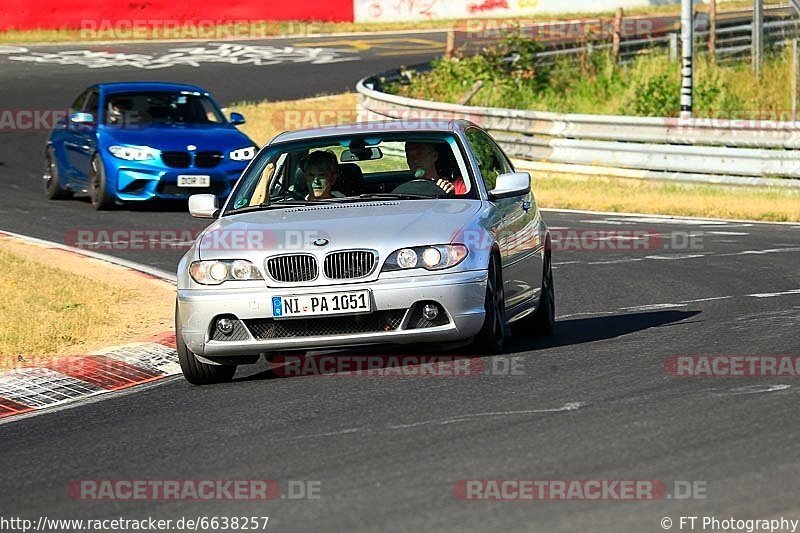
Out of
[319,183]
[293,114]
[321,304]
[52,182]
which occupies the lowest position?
[293,114]

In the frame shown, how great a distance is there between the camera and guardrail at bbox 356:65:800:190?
21266 millimetres

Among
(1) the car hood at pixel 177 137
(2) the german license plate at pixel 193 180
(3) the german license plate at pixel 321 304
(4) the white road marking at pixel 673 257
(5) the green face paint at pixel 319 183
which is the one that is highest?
(5) the green face paint at pixel 319 183

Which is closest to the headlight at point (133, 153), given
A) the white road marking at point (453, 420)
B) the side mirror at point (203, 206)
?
the side mirror at point (203, 206)

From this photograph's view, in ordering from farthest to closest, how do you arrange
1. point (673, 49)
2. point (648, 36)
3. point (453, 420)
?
point (648, 36), point (673, 49), point (453, 420)

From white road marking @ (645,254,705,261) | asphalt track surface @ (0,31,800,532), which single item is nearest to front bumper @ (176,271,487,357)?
asphalt track surface @ (0,31,800,532)

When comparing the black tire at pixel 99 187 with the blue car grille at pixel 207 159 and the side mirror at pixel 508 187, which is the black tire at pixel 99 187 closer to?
the blue car grille at pixel 207 159

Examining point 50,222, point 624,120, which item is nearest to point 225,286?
point 50,222

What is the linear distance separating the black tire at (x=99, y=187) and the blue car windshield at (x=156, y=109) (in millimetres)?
714

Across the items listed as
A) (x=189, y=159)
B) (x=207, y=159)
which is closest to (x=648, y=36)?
(x=207, y=159)

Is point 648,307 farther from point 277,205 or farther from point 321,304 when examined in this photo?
point 321,304

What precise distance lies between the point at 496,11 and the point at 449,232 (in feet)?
134

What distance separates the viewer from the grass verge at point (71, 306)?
10930 millimetres

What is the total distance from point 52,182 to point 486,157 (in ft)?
39.2

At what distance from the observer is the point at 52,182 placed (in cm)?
2173
